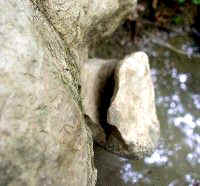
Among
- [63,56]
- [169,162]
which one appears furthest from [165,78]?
[63,56]

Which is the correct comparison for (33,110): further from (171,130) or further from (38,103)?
(171,130)

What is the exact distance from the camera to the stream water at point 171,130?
3039 millimetres

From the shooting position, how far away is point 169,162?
10.4 ft

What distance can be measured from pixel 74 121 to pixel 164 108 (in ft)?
5.27

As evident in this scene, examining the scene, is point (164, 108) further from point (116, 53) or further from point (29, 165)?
point (29, 165)

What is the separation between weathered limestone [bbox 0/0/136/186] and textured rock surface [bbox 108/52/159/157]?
0.53 metres

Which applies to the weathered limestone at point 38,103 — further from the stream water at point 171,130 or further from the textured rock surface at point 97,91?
the stream water at point 171,130

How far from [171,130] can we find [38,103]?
1794 millimetres


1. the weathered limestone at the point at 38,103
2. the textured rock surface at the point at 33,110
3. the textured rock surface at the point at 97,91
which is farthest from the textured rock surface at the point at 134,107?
the textured rock surface at the point at 33,110

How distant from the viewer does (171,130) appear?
3.37 metres

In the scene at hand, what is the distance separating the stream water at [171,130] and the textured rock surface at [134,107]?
16cm

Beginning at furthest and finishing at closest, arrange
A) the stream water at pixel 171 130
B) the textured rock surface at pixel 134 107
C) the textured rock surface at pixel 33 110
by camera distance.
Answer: the stream water at pixel 171 130 < the textured rock surface at pixel 134 107 < the textured rock surface at pixel 33 110

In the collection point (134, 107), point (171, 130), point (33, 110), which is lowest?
point (171, 130)

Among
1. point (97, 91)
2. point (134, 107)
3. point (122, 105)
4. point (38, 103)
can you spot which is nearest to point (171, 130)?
point (134, 107)
